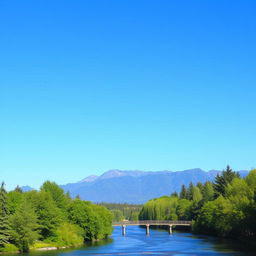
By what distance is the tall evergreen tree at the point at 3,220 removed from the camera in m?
90.2

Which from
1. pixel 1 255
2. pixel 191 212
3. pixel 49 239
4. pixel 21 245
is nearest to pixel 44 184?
pixel 49 239

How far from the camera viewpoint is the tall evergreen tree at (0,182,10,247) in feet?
296

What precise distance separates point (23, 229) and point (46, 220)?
40.2ft

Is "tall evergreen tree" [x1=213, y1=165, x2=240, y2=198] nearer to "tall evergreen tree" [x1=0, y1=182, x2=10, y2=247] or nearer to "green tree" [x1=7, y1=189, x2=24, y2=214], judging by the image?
"green tree" [x1=7, y1=189, x2=24, y2=214]

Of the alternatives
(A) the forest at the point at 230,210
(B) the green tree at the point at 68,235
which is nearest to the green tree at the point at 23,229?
(B) the green tree at the point at 68,235

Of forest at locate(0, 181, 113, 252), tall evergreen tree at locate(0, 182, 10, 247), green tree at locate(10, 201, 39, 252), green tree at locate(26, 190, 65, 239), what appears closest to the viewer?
tall evergreen tree at locate(0, 182, 10, 247)

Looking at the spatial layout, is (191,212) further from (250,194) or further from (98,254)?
(98,254)

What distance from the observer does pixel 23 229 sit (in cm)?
9394

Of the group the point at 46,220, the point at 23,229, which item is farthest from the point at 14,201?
the point at 23,229

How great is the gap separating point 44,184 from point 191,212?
72447 millimetres

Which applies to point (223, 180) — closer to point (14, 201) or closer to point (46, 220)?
point (46, 220)

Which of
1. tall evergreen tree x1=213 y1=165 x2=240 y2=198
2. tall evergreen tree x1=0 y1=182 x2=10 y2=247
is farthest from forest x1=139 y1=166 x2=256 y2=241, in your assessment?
tall evergreen tree x1=0 y1=182 x2=10 y2=247

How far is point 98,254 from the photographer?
8812 centimetres

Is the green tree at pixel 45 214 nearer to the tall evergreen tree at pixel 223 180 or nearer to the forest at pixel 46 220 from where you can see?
the forest at pixel 46 220
